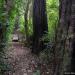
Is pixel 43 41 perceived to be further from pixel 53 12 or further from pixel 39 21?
pixel 53 12

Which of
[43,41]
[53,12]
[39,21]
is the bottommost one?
[43,41]

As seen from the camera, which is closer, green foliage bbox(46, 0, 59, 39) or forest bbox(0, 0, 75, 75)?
forest bbox(0, 0, 75, 75)

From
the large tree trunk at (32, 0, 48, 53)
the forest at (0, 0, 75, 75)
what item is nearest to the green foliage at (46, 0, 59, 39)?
the forest at (0, 0, 75, 75)

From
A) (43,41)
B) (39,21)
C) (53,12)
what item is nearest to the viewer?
(43,41)

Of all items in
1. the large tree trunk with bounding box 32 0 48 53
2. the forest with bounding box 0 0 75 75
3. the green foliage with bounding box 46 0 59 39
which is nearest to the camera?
the forest with bounding box 0 0 75 75

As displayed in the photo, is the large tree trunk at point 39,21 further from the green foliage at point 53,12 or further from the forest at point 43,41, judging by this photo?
the green foliage at point 53,12

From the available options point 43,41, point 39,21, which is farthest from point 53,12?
point 43,41

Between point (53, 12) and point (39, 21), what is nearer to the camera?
point (39, 21)

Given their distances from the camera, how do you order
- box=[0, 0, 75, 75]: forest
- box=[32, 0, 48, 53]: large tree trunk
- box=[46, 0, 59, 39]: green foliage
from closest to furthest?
box=[0, 0, 75, 75]: forest, box=[32, 0, 48, 53]: large tree trunk, box=[46, 0, 59, 39]: green foliage

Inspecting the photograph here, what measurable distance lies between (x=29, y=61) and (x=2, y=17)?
5.33m

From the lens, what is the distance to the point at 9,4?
24.0 ft

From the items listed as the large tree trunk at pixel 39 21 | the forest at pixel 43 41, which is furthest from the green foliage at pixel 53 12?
the large tree trunk at pixel 39 21

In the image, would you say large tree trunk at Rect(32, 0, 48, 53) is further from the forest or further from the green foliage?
the green foliage

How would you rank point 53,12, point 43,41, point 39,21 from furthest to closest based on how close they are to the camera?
point 53,12, point 39,21, point 43,41
